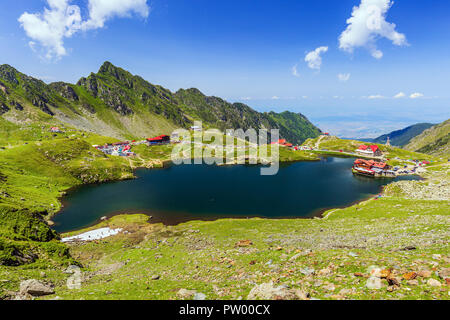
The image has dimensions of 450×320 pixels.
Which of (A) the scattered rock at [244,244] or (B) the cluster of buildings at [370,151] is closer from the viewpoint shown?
(A) the scattered rock at [244,244]

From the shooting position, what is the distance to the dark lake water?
75.4 m

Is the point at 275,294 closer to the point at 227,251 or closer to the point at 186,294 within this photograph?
the point at 186,294

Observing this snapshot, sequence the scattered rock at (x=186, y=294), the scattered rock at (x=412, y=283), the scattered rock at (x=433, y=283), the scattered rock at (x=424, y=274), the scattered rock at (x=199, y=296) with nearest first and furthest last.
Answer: the scattered rock at (x=433, y=283) < the scattered rock at (x=412, y=283) < the scattered rock at (x=424, y=274) < the scattered rock at (x=199, y=296) < the scattered rock at (x=186, y=294)

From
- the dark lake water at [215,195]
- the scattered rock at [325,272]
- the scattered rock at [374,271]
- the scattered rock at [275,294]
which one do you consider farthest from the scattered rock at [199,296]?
the dark lake water at [215,195]

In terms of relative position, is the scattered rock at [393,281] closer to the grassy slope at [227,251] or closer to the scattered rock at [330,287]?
the grassy slope at [227,251]

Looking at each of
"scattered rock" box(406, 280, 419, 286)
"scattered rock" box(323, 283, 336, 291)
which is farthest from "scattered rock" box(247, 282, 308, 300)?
"scattered rock" box(406, 280, 419, 286)

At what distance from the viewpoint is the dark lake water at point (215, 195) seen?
247ft

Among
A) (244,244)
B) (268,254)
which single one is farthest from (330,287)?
(244,244)

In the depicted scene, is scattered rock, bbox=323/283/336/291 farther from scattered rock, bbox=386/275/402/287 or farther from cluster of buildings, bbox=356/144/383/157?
cluster of buildings, bbox=356/144/383/157

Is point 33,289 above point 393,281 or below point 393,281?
below

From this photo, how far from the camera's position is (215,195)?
9400 cm
